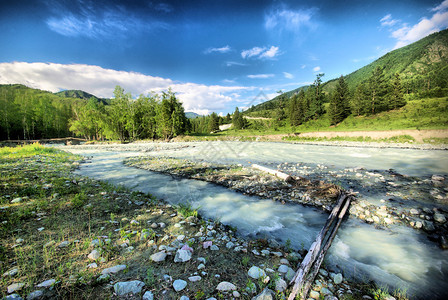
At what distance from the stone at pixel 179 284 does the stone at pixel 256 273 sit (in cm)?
111

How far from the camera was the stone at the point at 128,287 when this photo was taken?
84.4 inches

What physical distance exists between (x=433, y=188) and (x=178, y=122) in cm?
4660

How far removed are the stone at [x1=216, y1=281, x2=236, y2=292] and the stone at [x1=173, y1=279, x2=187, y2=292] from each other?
502mm

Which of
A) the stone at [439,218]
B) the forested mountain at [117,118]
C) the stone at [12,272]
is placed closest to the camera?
the stone at [12,272]

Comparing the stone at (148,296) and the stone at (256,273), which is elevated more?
the stone at (148,296)

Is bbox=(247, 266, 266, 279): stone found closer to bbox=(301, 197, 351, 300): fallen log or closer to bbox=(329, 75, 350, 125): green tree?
bbox=(301, 197, 351, 300): fallen log

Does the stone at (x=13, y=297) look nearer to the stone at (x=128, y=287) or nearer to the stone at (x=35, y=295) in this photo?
the stone at (x=35, y=295)

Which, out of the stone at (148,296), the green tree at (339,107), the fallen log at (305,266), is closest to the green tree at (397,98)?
the green tree at (339,107)

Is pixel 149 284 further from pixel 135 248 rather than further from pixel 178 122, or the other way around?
pixel 178 122

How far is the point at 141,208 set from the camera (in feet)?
17.2

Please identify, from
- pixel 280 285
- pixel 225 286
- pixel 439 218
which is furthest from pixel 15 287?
pixel 439 218

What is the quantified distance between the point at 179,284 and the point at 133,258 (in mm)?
1129

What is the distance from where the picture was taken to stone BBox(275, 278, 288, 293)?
94.5 inches

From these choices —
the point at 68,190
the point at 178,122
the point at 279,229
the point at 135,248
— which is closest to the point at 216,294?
the point at 135,248
